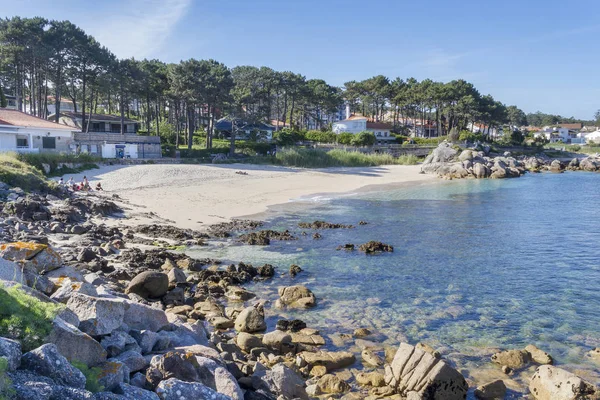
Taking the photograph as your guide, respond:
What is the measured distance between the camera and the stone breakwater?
67438 millimetres

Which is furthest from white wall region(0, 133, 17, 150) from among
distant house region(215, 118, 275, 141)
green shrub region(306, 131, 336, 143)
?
A: green shrub region(306, 131, 336, 143)

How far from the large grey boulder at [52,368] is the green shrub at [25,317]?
84 centimetres

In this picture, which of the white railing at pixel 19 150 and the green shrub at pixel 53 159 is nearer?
the green shrub at pixel 53 159

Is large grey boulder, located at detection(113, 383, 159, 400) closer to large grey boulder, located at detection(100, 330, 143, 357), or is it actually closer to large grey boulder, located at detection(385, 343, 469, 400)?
large grey boulder, located at detection(100, 330, 143, 357)

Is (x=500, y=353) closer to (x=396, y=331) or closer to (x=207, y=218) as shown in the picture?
(x=396, y=331)

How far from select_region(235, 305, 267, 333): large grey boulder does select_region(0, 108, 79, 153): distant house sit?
129 ft

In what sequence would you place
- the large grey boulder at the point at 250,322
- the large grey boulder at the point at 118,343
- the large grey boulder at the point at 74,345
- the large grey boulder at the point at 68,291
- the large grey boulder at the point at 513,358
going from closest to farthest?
the large grey boulder at the point at 74,345
the large grey boulder at the point at 118,343
the large grey boulder at the point at 68,291
the large grey boulder at the point at 513,358
the large grey boulder at the point at 250,322

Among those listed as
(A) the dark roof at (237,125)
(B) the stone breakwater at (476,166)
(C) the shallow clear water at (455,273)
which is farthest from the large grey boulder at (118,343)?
(B) the stone breakwater at (476,166)

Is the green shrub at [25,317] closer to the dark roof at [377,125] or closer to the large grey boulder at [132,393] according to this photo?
the large grey boulder at [132,393]

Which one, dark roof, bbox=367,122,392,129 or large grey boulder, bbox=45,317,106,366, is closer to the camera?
large grey boulder, bbox=45,317,106,366

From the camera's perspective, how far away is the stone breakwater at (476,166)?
67.4 m

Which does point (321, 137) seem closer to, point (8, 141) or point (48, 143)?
point (48, 143)

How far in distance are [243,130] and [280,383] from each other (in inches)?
2660

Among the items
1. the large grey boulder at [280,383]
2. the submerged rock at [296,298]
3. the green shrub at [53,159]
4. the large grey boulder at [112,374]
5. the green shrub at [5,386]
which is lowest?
the submerged rock at [296,298]
